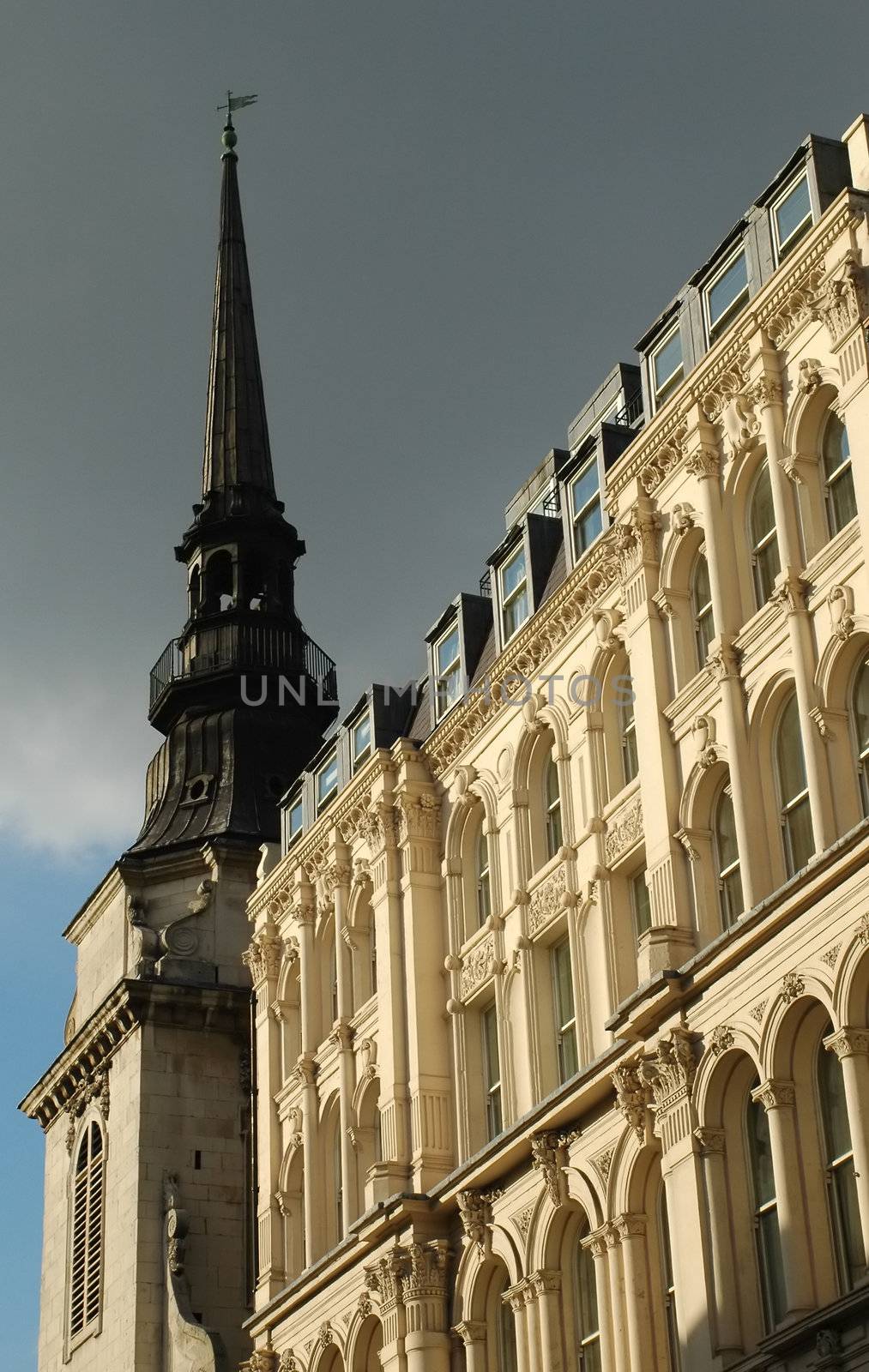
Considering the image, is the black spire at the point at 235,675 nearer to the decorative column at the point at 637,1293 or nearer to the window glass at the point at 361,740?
the window glass at the point at 361,740

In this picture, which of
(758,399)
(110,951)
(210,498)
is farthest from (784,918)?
(210,498)

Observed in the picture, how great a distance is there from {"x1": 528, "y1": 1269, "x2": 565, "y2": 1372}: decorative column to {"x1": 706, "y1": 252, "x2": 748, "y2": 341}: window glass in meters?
15.2

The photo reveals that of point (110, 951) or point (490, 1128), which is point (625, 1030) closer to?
point (490, 1128)

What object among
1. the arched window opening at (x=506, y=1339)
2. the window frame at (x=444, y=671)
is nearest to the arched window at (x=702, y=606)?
the window frame at (x=444, y=671)

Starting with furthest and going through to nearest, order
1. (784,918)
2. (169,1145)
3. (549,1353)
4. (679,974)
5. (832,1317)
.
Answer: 1. (169,1145)
2. (549,1353)
3. (679,974)
4. (784,918)
5. (832,1317)

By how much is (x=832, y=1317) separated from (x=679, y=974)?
608 centimetres

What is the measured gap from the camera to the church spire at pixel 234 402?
6569 centimetres

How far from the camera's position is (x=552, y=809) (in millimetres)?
40281

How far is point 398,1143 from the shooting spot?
1647 inches

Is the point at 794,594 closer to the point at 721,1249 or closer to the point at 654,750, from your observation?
the point at 654,750

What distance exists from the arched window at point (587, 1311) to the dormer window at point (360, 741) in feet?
46.7

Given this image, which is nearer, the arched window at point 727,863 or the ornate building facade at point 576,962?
the ornate building facade at point 576,962

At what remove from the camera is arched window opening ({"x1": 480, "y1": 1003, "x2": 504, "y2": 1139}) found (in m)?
40.8

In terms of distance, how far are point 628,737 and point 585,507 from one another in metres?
4.83
